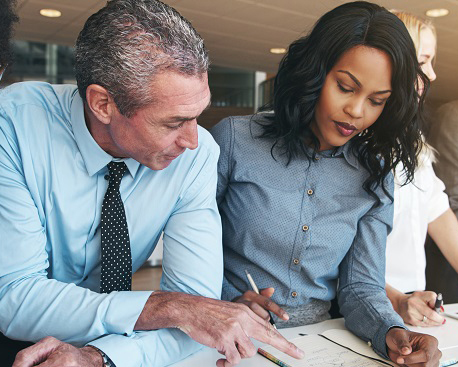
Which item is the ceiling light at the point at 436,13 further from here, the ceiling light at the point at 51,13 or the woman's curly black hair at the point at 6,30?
the woman's curly black hair at the point at 6,30

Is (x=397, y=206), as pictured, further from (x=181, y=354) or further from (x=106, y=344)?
(x=106, y=344)

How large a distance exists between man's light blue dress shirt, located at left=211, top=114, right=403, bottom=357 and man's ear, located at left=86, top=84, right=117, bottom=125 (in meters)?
0.46

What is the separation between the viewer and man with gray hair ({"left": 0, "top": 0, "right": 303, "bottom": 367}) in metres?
1.28

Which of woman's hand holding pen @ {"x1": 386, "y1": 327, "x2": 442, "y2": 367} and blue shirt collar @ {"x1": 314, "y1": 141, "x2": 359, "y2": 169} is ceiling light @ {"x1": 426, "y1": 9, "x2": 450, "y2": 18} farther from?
woman's hand holding pen @ {"x1": 386, "y1": 327, "x2": 442, "y2": 367}

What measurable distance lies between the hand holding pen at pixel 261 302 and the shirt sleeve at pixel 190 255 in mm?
92

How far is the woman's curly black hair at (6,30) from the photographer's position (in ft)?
4.54

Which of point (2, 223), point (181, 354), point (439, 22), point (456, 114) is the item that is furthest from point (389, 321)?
point (439, 22)

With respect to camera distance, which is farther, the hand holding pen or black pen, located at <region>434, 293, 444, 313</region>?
black pen, located at <region>434, 293, 444, 313</region>

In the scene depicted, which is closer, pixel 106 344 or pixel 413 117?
pixel 106 344

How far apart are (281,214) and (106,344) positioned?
661 mm

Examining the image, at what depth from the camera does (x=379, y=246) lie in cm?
168

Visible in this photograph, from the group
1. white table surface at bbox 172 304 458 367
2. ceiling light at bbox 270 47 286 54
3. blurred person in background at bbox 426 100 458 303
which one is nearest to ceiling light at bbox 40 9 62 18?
ceiling light at bbox 270 47 286 54

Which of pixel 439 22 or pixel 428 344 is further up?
pixel 439 22

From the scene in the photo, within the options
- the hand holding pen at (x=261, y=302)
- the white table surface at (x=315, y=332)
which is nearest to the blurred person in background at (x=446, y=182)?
the white table surface at (x=315, y=332)
